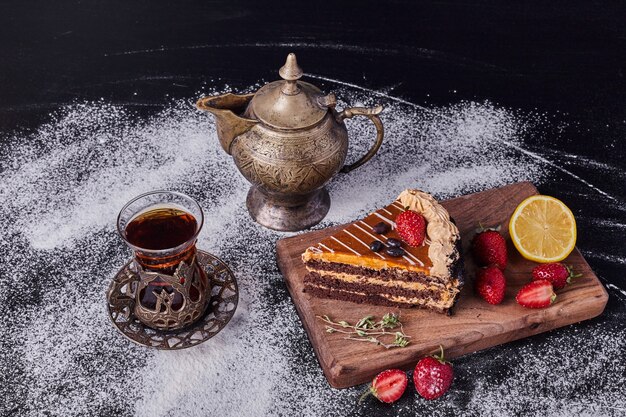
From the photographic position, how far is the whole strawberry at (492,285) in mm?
2227

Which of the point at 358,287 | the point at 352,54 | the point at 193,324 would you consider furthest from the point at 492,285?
the point at 352,54

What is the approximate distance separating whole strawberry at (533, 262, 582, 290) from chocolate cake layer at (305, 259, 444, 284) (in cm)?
29

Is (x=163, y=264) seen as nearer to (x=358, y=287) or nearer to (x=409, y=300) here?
(x=358, y=287)

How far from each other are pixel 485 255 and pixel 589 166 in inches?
26.2

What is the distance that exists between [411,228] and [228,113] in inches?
22.5

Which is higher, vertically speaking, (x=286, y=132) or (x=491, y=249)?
(x=286, y=132)

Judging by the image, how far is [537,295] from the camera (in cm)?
223

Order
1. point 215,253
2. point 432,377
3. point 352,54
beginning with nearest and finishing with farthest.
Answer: point 432,377
point 215,253
point 352,54

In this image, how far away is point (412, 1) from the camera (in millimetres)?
3395

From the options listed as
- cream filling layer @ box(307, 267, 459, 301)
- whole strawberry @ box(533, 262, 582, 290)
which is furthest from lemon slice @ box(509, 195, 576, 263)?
cream filling layer @ box(307, 267, 459, 301)

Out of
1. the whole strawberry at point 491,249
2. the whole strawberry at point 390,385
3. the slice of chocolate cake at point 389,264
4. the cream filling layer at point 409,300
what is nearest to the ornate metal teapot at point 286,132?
the slice of chocolate cake at point 389,264

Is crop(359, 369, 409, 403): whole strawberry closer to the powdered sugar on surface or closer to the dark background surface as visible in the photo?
the powdered sugar on surface

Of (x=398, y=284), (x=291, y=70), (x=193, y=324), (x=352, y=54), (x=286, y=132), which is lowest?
(x=193, y=324)

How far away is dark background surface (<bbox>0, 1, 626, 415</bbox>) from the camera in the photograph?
2939 mm
